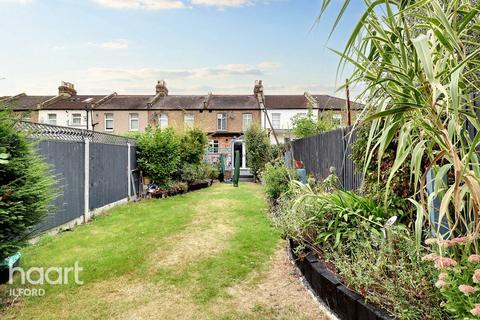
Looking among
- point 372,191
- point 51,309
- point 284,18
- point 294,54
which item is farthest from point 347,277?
point 284,18

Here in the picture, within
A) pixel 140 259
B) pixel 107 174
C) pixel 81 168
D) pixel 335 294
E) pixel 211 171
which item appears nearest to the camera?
pixel 335 294

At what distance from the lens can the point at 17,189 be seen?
10.6 ft

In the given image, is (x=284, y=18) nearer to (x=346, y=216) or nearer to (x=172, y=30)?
(x=346, y=216)

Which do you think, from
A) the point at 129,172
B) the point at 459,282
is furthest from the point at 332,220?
the point at 129,172

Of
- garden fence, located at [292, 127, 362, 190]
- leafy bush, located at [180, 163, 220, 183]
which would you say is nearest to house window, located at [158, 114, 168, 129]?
leafy bush, located at [180, 163, 220, 183]

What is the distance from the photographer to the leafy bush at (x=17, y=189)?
306cm

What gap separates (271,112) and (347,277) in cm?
2088

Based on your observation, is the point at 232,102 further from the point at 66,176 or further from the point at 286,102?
the point at 66,176

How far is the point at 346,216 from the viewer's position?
3197mm

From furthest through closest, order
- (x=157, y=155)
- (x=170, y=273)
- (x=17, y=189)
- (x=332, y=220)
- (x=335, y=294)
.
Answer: (x=157, y=155) → (x=170, y=273) → (x=332, y=220) → (x=17, y=189) → (x=335, y=294)

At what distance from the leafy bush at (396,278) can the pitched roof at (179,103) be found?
21.3 metres

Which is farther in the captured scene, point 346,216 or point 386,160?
point 386,160

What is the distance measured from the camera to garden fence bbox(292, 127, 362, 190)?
17.7ft

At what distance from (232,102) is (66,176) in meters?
18.5
